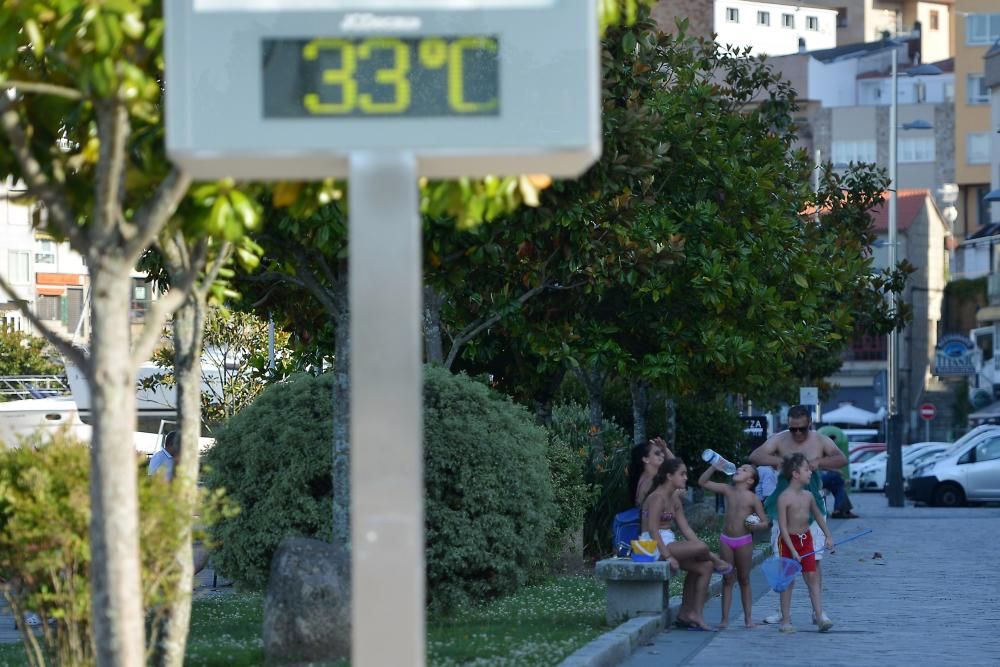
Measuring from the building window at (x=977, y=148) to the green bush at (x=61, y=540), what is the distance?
3799 inches

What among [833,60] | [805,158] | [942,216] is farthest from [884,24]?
[805,158]

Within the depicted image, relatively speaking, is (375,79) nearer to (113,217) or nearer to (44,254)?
(113,217)

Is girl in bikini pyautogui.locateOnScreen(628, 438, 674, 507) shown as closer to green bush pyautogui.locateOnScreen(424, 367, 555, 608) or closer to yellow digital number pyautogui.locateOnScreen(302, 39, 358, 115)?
green bush pyautogui.locateOnScreen(424, 367, 555, 608)

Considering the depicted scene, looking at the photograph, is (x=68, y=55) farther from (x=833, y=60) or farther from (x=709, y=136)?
(x=833, y=60)

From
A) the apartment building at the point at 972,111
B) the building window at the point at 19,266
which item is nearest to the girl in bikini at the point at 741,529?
the building window at the point at 19,266

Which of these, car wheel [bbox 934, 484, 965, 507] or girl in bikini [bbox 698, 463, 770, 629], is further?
car wheel [bbox 934, 484, 965, 507]

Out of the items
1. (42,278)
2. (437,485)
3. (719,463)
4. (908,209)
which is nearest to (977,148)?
(908,209)

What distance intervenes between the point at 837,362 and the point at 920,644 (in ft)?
122

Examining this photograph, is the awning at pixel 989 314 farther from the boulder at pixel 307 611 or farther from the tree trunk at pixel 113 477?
the tree trunk at pixel 113 477

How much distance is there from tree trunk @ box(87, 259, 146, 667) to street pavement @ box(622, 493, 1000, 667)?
5.94 meters

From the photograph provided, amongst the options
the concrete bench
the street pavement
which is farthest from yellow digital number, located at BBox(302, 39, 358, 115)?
the concrete bench

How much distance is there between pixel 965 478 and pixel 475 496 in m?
33.4

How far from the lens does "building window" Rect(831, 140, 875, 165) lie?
107 m

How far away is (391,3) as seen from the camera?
6180 mm
